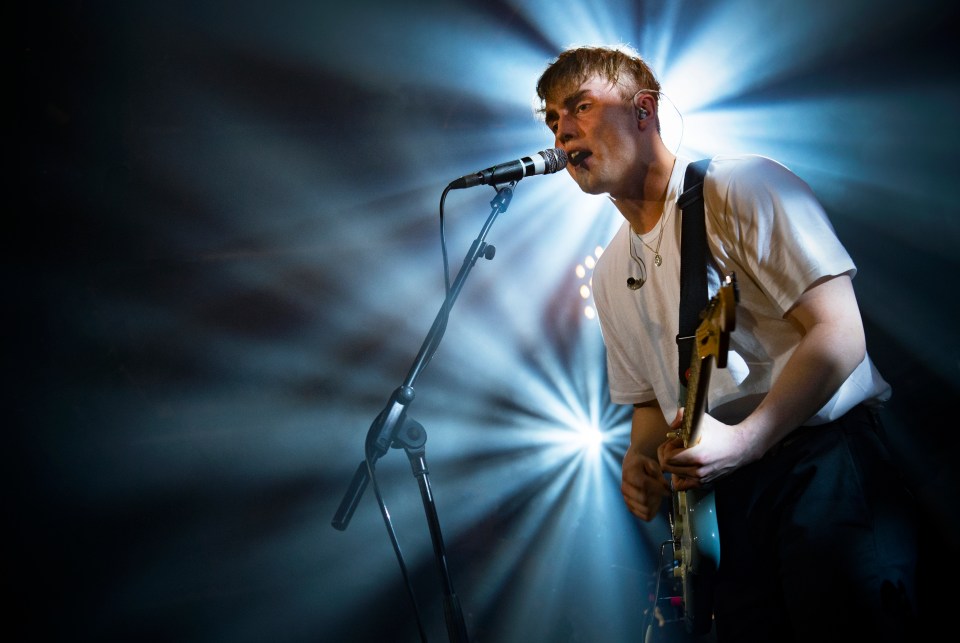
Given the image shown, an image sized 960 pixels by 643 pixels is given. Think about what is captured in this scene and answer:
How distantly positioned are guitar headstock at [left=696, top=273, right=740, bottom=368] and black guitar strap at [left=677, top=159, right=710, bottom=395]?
31 centimetres

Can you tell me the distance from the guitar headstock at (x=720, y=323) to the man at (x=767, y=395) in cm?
18

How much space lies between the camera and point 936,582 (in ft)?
4.15

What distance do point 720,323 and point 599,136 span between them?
94 centimetres

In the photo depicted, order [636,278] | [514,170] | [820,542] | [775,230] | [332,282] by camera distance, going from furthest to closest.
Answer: [332,282] < [636,278] < [514,170] < [775,230] < [820,542]

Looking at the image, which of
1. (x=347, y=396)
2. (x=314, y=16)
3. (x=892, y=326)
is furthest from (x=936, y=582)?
(x=314, y=16)

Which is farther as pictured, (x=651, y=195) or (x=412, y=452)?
(x=651, y=195)

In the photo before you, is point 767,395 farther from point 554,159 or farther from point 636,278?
point 554,159

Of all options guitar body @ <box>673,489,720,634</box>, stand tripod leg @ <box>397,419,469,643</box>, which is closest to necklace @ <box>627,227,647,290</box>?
guitar body @ <box>673,489,720,634</box>

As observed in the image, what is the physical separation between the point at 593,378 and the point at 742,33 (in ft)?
7.73

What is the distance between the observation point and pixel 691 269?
1.62 metres

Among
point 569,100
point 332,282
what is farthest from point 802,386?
point 332,282

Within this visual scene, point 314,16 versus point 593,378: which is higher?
point 314,16

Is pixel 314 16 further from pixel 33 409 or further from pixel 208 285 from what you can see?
pixel 33 409

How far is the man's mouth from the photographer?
1862mm
